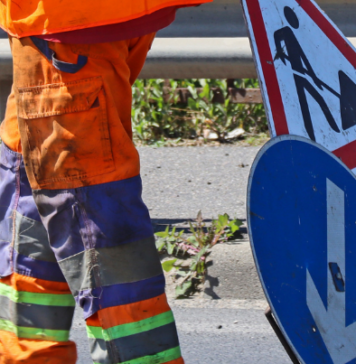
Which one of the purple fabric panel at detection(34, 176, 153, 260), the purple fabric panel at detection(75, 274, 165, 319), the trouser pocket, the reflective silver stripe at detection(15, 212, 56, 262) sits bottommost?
the purple fabric panel at detection(75, 274, 165, 319)

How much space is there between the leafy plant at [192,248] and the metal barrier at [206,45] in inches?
26.8

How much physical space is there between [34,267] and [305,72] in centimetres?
93

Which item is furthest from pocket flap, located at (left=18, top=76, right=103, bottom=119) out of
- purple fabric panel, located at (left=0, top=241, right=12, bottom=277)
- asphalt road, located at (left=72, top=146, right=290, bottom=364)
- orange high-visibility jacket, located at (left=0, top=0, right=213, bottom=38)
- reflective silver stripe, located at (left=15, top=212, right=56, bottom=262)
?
asphalt road, located at (left=72, top=146, right=290, bottom=364)

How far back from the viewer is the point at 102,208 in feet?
5.77

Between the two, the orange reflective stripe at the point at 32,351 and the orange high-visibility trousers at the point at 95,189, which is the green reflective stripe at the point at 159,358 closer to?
the orange high-visibility trousers at the point at 95,189

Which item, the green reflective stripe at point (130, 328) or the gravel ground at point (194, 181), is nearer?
the green reflective stripe at point (130, 328)

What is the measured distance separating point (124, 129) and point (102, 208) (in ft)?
0.70

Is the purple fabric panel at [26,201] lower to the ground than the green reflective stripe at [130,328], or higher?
higher

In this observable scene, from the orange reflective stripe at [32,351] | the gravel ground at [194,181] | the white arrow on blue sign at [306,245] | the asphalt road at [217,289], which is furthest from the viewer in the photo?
the gravel ground at [194,181]

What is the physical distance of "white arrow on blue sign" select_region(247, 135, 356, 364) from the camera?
1.56 metres

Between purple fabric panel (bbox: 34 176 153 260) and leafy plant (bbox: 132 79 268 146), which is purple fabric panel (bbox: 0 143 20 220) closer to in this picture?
purple fabric panel (bbox: 34 176 153 260)

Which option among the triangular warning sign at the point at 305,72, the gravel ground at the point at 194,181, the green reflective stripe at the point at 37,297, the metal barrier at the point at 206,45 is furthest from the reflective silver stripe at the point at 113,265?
the gravel ground at the point at 194,181

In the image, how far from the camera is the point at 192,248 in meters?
3.19

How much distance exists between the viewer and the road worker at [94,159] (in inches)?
67.9
